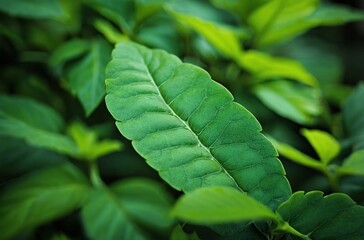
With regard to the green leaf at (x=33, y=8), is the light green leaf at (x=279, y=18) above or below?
above

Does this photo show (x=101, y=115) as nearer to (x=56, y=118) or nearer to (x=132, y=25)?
(x=56, y=118)

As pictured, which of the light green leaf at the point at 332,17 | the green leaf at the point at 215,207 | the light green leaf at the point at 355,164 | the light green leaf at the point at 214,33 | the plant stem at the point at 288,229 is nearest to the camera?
the green leaf at the point at 215,207

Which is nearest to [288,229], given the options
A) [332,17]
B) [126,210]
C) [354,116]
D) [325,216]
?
[325,216]

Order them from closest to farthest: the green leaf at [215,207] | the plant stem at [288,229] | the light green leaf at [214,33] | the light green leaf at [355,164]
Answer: the green leaf at [215,207], the plant stem at [288,229], the light green leaf at [355,164], the light green leaf at [214,33]

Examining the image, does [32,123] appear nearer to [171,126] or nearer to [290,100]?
[171,126]

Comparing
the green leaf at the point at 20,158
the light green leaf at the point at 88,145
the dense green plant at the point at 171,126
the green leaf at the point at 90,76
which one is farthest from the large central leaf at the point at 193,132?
the green leaf at the point at 20,158

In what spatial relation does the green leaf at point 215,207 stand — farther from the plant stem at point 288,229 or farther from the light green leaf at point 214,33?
the light green leaf at point 214,33

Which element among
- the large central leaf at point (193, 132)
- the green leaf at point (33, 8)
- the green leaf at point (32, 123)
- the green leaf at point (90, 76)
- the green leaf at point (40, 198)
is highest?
the large central leaf at point (193, 132)
